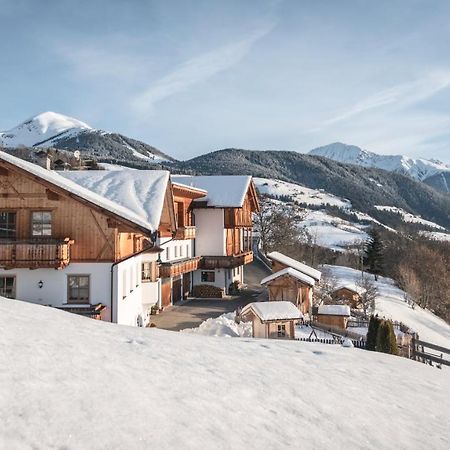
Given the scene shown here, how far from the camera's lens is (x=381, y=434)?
633cm

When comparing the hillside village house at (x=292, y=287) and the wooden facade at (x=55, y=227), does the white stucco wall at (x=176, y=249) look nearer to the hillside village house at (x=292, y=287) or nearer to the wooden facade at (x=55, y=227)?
the hillside village house at (x=292, y=287)

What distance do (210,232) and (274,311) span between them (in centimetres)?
1497

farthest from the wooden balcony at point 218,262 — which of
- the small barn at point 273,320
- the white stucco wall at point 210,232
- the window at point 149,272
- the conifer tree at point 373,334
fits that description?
the conifer tree at point 373,334

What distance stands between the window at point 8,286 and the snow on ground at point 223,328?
815 centimetres

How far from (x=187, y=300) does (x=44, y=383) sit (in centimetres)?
2796

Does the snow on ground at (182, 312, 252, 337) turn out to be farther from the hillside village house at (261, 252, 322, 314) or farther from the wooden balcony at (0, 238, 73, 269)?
the wooden balcony at (0, 238, 73, 269)

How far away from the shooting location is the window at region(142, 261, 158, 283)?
24.0 meters

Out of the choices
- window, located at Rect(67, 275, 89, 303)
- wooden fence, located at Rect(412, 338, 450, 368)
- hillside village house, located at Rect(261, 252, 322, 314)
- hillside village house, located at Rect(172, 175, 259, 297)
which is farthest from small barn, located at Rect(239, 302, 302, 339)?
hillside village house, located at Rect(172, 175, 259, 297)

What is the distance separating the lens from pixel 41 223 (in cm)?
1894

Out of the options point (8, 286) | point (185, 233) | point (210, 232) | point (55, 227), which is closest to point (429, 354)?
point (55, 227)

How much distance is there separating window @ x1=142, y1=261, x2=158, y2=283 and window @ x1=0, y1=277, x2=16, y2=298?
6.87m

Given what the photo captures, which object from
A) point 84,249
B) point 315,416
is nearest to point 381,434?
point 315,416

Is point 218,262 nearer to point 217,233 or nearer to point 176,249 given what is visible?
point 217,233

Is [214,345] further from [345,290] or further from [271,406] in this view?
[345,290]
